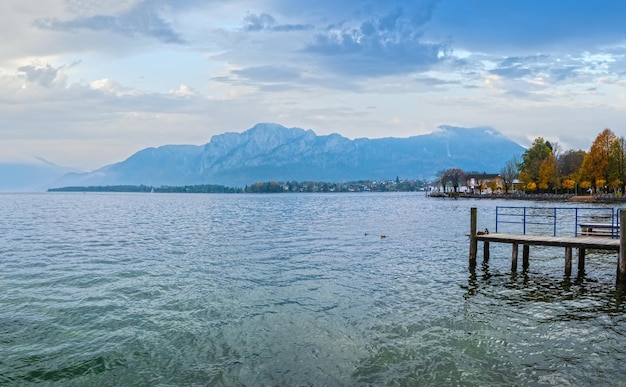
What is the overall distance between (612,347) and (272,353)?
1086cm

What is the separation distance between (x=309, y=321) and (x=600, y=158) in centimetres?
12654

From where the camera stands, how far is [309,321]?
17.8 m

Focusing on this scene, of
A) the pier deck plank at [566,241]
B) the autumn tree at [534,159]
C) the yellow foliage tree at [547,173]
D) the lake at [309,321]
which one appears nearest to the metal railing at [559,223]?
the pier deck plank at [566,241]

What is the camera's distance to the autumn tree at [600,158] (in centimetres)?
11888

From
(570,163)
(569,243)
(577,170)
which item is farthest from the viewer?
(570,163)

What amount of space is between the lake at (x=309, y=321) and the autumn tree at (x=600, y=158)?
329 feet

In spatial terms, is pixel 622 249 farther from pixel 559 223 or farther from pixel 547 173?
pixel 547 173

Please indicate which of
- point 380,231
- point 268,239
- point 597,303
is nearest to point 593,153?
point 380,231

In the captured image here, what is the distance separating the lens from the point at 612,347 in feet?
48.5

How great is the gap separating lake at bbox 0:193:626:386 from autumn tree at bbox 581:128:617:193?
100222 mm

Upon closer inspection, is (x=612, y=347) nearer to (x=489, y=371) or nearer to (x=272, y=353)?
(x=489, y=371)

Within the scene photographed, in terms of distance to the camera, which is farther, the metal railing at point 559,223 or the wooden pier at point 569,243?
the metal railing at point 559,223

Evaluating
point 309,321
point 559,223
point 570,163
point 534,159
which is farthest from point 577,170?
point 309,321

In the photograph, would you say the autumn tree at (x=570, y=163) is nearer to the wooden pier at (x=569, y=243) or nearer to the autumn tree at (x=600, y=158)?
the autumn tree at (x=600, y=158)
